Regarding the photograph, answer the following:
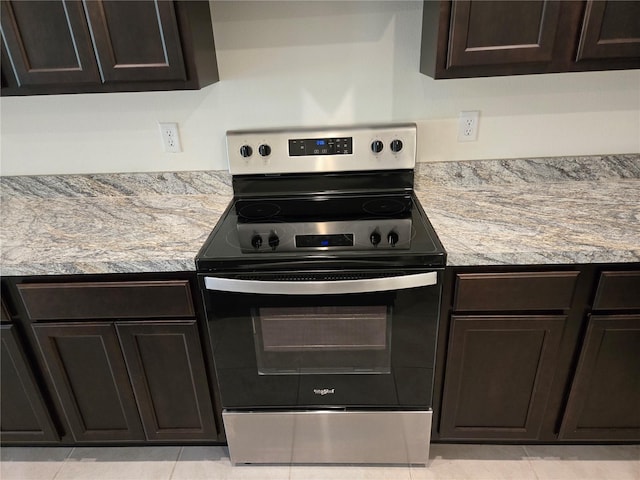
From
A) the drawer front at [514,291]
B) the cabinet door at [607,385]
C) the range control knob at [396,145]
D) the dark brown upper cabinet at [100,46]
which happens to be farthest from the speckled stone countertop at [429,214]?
the dark brown upper cabinet at [100,46]

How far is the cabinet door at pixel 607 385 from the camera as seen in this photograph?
133 cm

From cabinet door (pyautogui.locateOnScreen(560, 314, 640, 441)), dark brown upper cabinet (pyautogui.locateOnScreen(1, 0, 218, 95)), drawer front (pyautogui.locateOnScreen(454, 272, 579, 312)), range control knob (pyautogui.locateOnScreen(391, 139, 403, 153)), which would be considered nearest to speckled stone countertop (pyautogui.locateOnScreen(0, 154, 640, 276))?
drawer front (pyautogui.locateOnScreen(454, 272, 579, 312))

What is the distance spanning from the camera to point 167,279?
51.5 inches

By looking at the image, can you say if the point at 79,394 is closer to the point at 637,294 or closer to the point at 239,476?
the point at 239,476

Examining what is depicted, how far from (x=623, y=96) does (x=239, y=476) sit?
2.02 m

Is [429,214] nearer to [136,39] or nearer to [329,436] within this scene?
[329,436]

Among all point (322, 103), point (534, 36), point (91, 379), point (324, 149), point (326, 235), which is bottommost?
point (91, 379)

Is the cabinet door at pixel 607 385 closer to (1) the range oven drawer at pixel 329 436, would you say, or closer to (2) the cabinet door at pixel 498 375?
(2) the cabinet door at pixel 498 375

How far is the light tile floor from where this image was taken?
5.21ft

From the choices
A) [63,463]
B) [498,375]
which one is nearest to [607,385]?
[498,375]

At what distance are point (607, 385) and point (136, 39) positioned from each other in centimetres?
186

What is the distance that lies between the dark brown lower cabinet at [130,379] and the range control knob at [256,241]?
32cm

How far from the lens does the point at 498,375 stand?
4.68 feet

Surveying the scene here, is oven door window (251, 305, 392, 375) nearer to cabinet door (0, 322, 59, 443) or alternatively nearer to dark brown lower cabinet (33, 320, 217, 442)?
dark brown lower cabinet (33, 320, 217, 442)
